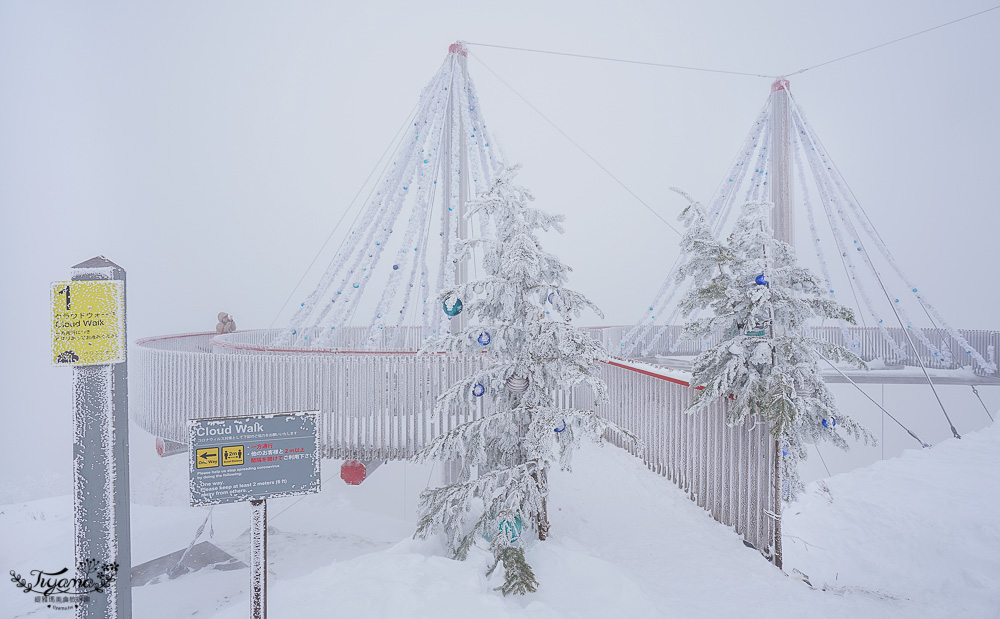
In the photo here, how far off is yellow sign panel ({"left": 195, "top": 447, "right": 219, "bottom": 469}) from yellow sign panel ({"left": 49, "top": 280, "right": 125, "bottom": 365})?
750 mm

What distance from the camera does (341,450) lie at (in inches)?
259

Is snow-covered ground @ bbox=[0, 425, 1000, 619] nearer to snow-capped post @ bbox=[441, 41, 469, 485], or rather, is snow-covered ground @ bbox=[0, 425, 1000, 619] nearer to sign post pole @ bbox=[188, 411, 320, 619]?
sign post pole @ bbox=[188, 411, 320, 619]

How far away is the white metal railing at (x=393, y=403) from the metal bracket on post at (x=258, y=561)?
3185 millimetres

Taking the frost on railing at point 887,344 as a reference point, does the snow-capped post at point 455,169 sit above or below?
above

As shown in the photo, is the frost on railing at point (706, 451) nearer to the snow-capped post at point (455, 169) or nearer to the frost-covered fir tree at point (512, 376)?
the frost-covered fir tree at point (512, 376)

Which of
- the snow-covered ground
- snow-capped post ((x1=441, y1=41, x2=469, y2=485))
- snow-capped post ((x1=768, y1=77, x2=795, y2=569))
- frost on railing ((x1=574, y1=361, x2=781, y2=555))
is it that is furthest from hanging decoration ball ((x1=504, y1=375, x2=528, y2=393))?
snow-capped post ((x1=768, y1=77, x2=795, y2=569))

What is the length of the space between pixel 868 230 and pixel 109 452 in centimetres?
1423

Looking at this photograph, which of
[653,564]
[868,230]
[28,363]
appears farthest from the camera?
[28,363]

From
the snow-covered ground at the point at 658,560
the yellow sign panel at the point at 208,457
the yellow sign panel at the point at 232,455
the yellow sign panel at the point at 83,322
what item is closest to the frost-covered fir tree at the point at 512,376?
the snow-covered ground at the point at 658,560

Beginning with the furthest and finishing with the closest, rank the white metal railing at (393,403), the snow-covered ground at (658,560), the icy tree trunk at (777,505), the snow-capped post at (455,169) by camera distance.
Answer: the snow-capped post at (455,169) → the white metal railing at (393,403) → the icy tree trunk at (777,505) → the snow-covered ground at (658,560)

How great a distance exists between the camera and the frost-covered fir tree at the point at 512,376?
3.78 m

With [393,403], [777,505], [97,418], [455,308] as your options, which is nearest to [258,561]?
[97,418]

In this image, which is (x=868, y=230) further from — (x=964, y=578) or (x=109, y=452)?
(x=109, y=452)

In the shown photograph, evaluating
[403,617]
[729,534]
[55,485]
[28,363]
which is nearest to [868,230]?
[729,534]
